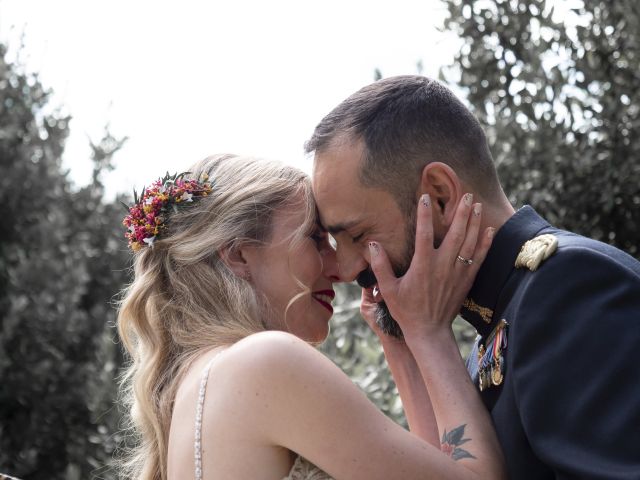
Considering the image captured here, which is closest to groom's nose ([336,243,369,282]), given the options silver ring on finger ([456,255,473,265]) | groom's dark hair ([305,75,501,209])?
groom's dark hair ([305,75,501,209])

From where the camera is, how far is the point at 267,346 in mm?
2930

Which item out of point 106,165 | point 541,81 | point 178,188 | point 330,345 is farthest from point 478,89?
point 106,165

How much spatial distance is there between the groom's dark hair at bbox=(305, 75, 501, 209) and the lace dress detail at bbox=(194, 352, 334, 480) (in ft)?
2.84

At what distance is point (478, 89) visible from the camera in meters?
5.64

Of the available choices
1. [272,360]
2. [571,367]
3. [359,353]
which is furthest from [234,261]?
[359,353]

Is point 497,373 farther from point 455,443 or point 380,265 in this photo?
point 380,265

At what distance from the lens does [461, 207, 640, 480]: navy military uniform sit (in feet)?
8.00

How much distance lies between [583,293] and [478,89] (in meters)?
3.17

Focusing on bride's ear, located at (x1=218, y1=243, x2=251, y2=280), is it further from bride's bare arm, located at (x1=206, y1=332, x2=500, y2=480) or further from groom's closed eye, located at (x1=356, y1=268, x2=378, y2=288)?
bride's bare arm, located at (x1=206, y1=332, x2=500, y2=480)

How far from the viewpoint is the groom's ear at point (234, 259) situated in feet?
11.5

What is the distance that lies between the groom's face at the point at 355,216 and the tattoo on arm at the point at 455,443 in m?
0.61

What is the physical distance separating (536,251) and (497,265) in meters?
0.23

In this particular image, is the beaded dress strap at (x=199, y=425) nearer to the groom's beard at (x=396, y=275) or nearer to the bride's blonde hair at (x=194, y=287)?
the bride's blonde hair at (x=194, y=287)

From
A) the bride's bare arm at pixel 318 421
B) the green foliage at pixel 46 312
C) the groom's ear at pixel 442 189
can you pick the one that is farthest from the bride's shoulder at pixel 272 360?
the green foliage at pixel 46 312
